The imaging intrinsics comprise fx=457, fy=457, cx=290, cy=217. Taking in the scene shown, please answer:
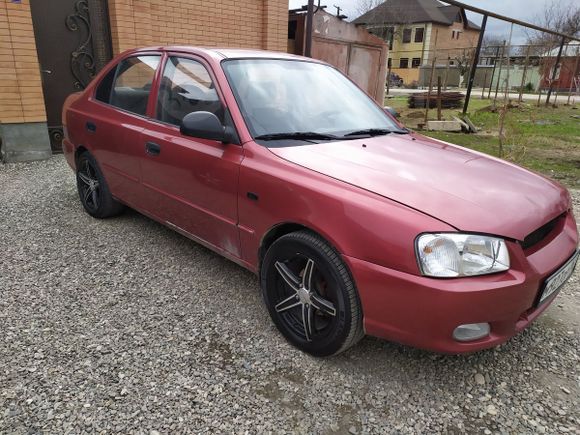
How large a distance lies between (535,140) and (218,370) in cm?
965

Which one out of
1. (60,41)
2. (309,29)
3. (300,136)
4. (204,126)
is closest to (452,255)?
(300,136)

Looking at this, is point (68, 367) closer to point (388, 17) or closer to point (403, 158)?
Answer: point (403, 158)

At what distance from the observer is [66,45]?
23.3ft

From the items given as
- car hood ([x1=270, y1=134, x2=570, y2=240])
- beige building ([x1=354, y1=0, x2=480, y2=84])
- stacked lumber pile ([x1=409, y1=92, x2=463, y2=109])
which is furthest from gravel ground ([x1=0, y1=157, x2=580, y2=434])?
beige building ([x1=354, y1=0, x2=480, y2=84])

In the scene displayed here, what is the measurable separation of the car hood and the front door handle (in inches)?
46.1

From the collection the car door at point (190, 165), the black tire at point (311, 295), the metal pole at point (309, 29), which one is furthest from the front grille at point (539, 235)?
the metal pole at point (309, 29)

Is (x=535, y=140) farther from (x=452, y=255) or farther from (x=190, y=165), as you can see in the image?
(x=452, y=255)

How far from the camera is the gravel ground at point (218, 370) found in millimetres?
2145

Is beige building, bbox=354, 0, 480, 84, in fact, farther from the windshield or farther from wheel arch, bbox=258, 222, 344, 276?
wheel arch, bbox=258, 222, 344, 276

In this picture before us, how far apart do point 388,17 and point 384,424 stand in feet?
172

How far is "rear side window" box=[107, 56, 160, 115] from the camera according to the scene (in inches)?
145

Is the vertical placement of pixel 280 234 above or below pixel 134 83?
below

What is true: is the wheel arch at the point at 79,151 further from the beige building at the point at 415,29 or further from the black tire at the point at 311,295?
the beige building at the point at 415,29

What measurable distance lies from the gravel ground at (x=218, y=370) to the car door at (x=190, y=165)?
19.1 inches
